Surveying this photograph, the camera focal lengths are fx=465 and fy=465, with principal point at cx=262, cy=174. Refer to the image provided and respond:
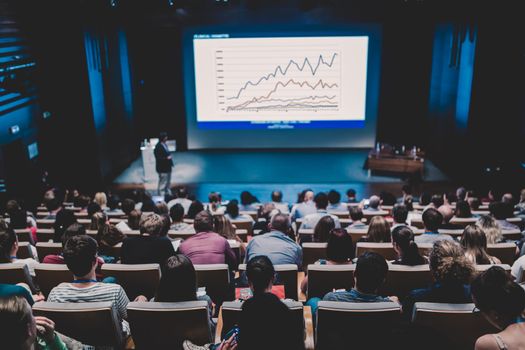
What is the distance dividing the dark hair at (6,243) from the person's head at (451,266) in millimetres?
3174

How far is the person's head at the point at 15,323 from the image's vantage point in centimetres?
205

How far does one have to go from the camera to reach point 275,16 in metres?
11.3

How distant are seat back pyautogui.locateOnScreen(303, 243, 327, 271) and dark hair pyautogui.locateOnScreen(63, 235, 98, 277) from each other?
2.00 metres

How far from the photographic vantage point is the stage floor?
1001 centimetres

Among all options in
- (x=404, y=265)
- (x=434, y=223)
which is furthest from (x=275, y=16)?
(x=404, y=265)

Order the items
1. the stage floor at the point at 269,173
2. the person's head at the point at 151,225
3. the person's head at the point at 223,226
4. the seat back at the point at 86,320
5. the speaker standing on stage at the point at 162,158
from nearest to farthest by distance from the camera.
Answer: the seat back at the point at 86,320 → the person's head at the point at 151,225 → the person's head at the point at 223,226 → the speaker standing on stage at the point at 162,158 → the stage floor at the point at 269,173

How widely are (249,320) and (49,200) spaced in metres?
5.59

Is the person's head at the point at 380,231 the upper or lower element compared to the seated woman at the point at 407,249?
lower

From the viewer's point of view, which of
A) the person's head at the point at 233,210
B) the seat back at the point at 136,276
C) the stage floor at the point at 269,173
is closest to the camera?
the seat back at the point at 136,276

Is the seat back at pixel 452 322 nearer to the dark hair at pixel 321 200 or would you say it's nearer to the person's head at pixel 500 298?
the person's head at pixel 500 298

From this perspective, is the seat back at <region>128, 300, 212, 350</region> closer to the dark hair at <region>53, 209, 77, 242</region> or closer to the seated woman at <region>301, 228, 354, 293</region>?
the seated woman at <region>301, 228, 354, 293</region>

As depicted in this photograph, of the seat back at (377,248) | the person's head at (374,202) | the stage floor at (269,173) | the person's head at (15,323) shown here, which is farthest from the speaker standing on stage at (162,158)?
the person's head at (15,323)

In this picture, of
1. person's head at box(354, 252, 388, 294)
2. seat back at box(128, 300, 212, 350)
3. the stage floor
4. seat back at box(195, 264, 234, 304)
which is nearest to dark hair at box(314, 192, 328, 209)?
seat back at box(195, 264, 234, 304)

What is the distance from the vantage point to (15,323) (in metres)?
2.07
